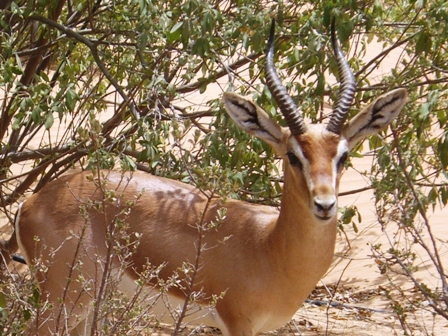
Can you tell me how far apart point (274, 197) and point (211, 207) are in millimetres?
1261

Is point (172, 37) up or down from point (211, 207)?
up

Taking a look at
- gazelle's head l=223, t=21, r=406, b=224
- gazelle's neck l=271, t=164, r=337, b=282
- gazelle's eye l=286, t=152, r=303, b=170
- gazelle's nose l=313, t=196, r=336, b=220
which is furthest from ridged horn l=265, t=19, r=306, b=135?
gazelle's nose l=313, t=196, r=336, b=220

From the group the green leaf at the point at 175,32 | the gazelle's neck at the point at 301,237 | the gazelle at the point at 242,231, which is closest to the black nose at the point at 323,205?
the gazelle at the point at 242,231

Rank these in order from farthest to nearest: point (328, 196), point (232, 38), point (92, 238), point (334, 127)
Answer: point (232, 38)
point (92, 238)
point (334, 127)
point (328, 196)

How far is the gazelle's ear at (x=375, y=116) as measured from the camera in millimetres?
4453

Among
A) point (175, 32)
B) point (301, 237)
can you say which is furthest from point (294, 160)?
point (175, 32)

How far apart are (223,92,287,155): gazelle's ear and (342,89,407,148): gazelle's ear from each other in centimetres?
39

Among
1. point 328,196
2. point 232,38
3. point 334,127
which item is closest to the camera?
point 328,196

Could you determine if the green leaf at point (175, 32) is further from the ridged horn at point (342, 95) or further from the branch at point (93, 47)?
the ridged horn at point (342, 95)

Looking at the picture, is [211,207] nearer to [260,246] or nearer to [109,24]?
[260,246]

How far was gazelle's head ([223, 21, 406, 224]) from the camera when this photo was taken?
3.96 meters

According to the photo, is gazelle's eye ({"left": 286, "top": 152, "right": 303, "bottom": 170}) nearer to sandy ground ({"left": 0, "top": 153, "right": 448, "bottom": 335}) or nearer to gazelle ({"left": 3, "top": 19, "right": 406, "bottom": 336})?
gazelle ({"left": 3, "top": 19, "right": 406, "bottom": 336})

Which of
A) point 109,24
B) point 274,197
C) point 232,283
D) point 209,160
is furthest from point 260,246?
point 109,24

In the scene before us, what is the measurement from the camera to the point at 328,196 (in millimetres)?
3863
